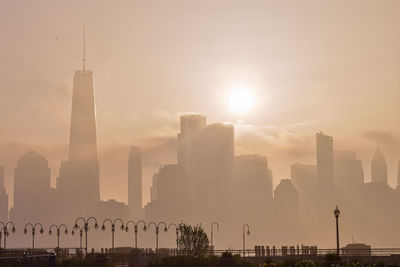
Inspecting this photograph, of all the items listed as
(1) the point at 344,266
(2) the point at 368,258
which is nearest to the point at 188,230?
(2) the point at 368,258

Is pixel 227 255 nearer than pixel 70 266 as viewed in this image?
Yes

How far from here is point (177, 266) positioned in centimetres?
7575

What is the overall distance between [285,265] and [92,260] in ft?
64.5

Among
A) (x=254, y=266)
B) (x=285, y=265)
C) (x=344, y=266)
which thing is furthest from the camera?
(x=254, y=266)

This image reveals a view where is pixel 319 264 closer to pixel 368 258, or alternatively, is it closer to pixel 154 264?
pixel 154 264

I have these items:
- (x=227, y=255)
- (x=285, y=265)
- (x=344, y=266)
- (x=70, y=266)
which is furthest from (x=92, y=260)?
(x=344, y=266)

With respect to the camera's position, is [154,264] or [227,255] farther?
[154,264]

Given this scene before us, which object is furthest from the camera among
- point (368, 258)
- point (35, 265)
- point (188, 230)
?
point (188, 230)

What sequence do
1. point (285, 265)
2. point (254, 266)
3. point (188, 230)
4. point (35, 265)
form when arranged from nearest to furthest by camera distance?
point (35, 265) → point (285, 265) → point (254, 266) → point (188, 230)

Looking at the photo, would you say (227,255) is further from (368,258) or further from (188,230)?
(188,230)

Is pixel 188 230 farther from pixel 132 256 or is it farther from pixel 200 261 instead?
pixel 200 261

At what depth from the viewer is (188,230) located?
372 feet

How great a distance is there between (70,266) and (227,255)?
15.9 metres

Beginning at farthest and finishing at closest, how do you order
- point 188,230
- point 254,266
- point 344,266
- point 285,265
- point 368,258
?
point 188,230 < point 368,258 < point 254,266 < point 285,265 < point 344,266
